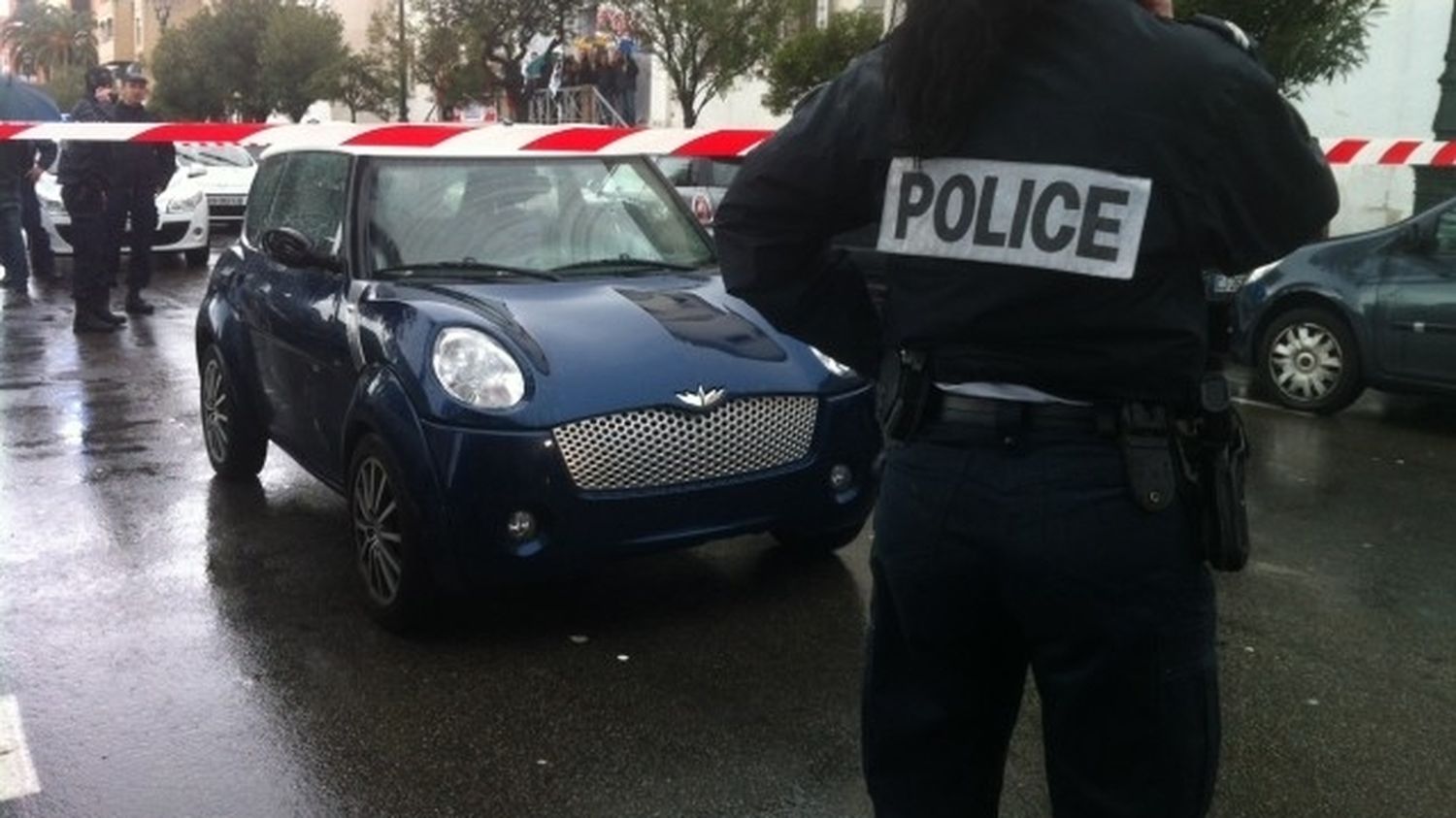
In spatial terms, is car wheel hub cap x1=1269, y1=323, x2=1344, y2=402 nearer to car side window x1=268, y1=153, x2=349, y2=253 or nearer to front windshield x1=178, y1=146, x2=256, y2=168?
car side window x1=268, y1=153, x2=349, y2=253

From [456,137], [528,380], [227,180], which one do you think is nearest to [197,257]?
[227,180]

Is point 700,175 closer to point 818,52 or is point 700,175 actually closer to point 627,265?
point 818,52

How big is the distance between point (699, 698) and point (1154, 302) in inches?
95.1

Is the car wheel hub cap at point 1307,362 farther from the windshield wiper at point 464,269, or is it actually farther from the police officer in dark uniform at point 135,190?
the police officer in dark uniform at point 135,190

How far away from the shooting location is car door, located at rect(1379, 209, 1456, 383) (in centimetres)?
776

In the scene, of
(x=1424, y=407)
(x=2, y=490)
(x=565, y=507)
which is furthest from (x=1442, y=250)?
(x=2, y=490)

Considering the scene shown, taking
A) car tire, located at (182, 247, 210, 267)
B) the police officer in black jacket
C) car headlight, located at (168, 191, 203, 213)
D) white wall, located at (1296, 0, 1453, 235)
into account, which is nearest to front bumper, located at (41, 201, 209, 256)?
car headlight, located at (168, 191, 203, 213)

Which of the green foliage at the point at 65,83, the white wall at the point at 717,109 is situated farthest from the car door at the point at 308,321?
the green foliage at the point at 65,83

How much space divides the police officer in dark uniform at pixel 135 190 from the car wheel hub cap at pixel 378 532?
25.1 ft

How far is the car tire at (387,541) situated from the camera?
429 cm

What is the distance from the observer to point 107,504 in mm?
6031

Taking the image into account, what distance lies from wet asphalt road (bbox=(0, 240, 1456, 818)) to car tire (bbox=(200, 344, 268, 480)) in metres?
0.17

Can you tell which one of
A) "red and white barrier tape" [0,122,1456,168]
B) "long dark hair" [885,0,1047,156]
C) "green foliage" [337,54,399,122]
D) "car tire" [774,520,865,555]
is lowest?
"car tire" [774,520,865,555]

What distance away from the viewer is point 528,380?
13.9 feet
